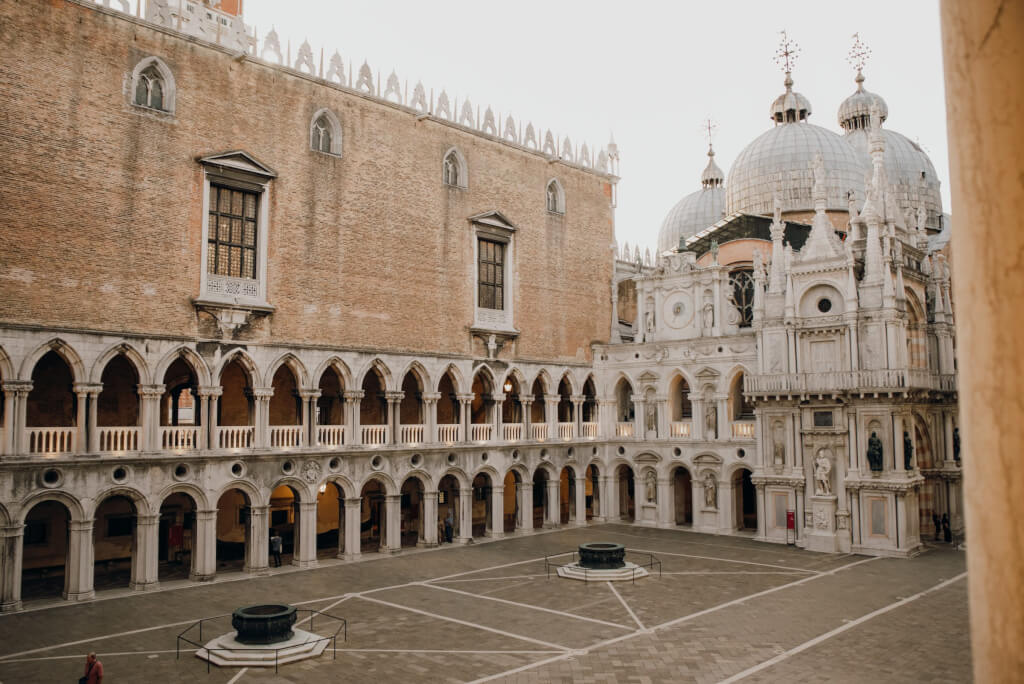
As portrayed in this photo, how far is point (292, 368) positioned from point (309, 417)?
177 cm

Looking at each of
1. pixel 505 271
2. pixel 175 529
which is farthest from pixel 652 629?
pixel 505 271

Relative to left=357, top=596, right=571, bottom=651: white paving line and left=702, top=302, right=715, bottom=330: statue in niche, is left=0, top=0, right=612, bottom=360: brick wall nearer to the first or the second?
left=702, top=302, right=715, bottom=330: statue in niche

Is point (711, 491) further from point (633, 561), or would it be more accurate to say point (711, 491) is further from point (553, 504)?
point (633, 561)

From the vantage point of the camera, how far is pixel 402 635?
1875 centimetres

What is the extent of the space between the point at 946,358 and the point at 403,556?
23.4 m

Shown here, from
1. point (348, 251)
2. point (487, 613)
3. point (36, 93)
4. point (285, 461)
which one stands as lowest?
point (487, 613)

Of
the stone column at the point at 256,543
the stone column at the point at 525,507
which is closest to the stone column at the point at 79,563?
the stone column at the point at 256,543

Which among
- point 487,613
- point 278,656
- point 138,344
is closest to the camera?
point 278,656

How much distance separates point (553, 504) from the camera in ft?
119

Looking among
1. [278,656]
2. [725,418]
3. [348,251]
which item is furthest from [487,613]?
[725,418]

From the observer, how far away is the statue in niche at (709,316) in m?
36.4

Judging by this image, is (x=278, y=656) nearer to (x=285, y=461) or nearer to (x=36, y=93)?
(x=285, y=461)

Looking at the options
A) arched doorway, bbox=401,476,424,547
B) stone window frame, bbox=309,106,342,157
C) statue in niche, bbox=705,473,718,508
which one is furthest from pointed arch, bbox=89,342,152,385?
statue in niche, bbox=705,473,718,508

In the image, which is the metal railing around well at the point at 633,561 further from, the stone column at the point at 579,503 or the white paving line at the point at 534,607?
the stone column at the point at 579,503
